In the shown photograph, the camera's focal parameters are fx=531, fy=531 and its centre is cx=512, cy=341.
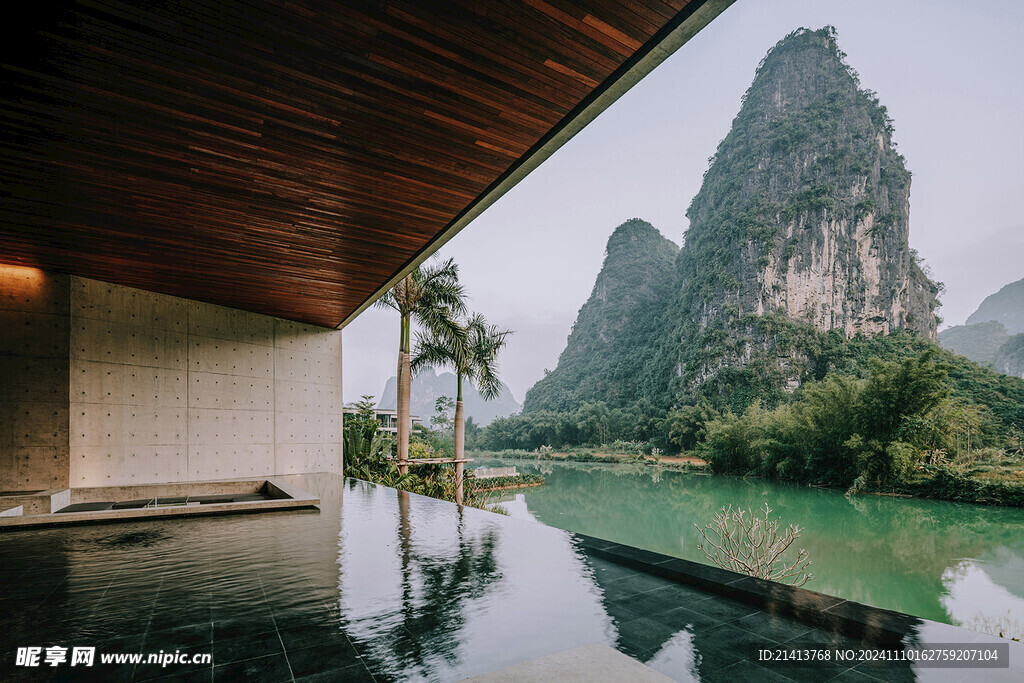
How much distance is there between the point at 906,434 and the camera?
71.9 feet

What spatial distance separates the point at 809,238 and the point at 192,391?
6146cm

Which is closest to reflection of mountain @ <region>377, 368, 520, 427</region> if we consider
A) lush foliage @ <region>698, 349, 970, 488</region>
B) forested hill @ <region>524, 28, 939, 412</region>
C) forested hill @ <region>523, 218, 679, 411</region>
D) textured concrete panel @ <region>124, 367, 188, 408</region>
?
forested hill @ <region>523, 218, 679, 411</region>

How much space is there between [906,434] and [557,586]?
24.8 metres

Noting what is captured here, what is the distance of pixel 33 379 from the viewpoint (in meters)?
7.28

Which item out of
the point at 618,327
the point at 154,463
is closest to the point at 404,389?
the point at 154,463

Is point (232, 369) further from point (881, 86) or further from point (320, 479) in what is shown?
point (881, 86)

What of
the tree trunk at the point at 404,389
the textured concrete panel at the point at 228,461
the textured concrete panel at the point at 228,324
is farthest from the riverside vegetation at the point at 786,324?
the textured concrete panel at the point at 228,324

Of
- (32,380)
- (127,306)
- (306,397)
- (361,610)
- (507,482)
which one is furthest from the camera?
(507,482)

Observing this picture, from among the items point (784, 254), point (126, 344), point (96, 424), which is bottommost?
point (96, 424)

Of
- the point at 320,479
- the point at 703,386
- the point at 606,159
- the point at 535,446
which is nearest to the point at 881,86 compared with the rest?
the point at 606,159

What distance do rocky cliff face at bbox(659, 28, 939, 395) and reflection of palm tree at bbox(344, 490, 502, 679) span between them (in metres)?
50.4

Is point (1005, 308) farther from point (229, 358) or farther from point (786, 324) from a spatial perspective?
point (229, 358)

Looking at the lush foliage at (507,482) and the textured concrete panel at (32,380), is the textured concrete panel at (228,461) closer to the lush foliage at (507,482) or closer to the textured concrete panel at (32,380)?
the textured concrete panel at (32,380)

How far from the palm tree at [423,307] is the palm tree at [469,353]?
0.47 ft
